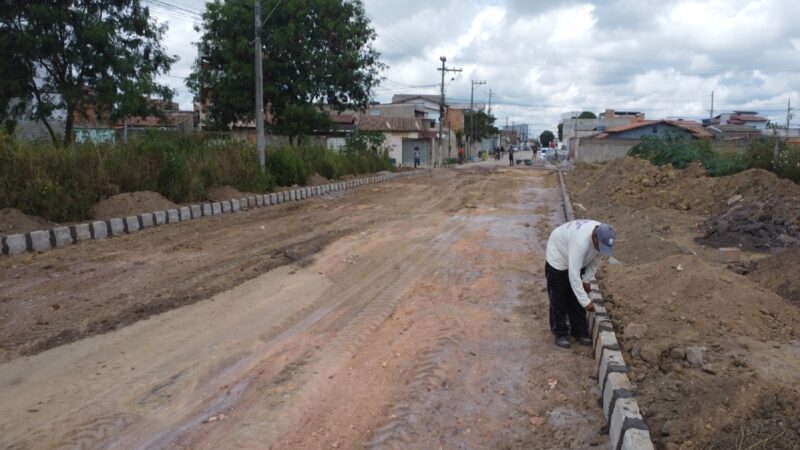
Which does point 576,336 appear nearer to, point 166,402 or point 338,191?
point 166,402

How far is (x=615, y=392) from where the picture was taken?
4.20 metres

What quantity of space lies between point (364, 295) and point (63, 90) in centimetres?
1436

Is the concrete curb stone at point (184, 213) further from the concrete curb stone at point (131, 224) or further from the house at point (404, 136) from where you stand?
the house at point (404, 136)

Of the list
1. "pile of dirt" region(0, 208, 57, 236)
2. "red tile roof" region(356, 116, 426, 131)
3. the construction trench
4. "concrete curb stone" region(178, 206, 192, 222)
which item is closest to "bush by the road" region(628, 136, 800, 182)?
the construction trench

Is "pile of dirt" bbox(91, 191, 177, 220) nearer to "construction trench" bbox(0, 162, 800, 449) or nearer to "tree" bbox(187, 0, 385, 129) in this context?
"construction trench" bbox(0, 162, 800, 449)

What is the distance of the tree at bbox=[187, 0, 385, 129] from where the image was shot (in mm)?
27859

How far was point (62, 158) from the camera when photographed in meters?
11.6

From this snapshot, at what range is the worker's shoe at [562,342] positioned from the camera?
5695 mm

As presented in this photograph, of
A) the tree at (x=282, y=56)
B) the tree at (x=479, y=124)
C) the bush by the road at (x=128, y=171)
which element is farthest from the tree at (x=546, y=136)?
the bush by the road at (x=128, y=171)

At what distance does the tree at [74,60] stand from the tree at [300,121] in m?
9.53

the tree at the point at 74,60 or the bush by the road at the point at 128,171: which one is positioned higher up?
the tree at the point at 74,60

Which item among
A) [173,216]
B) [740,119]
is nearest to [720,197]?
[173,216]

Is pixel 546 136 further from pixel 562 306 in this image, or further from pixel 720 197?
pixel 562 306

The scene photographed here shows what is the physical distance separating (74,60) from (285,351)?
50.5ft
